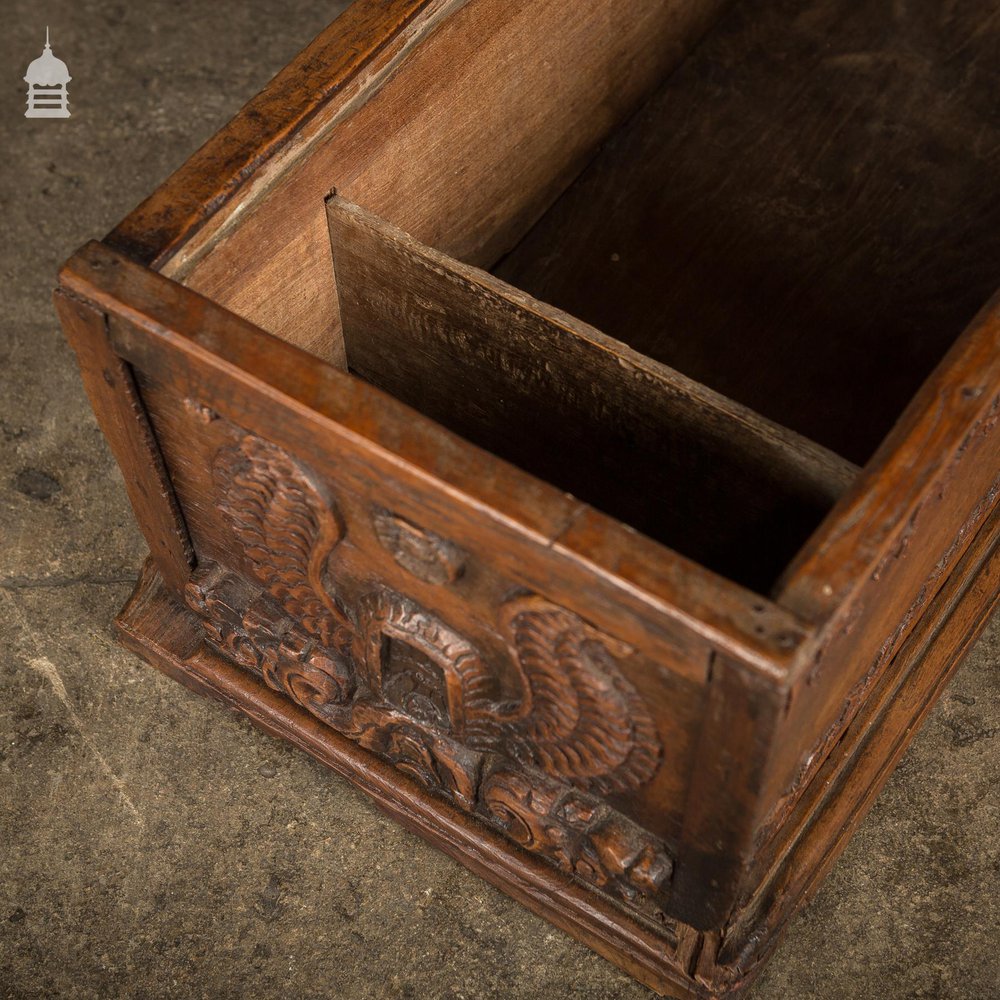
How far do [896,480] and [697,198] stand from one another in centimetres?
110

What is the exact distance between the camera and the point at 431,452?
1.73 metres

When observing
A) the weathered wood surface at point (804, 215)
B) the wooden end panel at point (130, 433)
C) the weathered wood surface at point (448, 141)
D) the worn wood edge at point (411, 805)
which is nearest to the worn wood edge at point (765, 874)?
the worn wood edge at point (411, 805)

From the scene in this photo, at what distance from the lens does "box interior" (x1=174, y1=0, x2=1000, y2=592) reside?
2.19 meters

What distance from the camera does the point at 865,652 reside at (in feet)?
6.48

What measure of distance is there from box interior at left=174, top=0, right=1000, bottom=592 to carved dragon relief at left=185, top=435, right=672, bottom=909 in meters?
0.32

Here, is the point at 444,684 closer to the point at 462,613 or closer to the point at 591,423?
the point at 462,613

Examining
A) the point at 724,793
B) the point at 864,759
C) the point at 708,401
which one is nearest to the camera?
the point at 724,793

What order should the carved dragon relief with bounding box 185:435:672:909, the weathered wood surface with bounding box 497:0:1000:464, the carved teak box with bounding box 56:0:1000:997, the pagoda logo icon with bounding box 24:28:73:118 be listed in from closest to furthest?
the carved teak box with bounding box 56:0:1000:997 < the carved dragon relief with bounding box 185:435:672:909 < the weathered wood surface with bounding box 497:0:1000:464 < the pagoda logo icon with bounding box 24:28:73:118

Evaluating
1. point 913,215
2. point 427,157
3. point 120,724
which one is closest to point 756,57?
point 913,215

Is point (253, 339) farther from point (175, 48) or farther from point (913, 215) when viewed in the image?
point (175, 48)

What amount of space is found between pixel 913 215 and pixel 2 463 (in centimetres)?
157

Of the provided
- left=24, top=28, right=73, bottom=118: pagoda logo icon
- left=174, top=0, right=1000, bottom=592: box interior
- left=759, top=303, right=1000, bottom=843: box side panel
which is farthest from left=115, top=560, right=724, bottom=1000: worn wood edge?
left=24, top=28, right=73, bottom=118: pagoda logo icon

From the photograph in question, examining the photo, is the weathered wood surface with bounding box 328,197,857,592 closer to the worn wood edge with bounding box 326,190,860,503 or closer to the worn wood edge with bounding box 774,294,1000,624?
the worn wood edge with bounding box 326,190,860,503

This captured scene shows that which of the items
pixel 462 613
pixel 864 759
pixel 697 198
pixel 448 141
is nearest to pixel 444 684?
pixel 462 613
